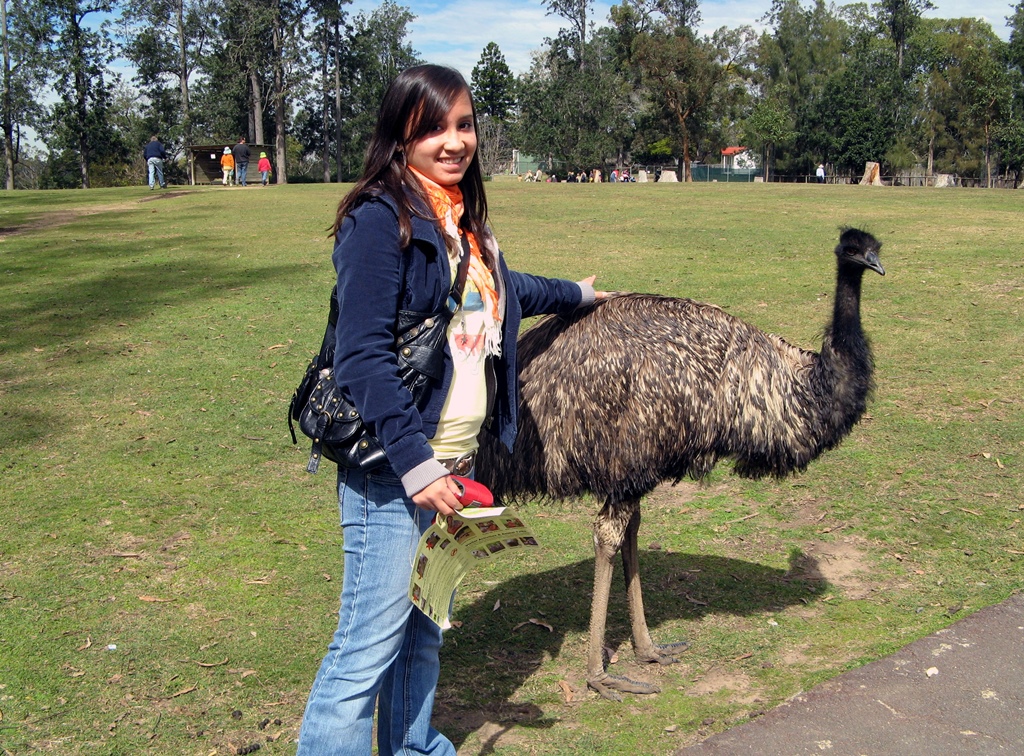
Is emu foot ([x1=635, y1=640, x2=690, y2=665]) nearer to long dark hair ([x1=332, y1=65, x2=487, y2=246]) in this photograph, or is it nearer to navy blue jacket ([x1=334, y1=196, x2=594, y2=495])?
navy blue jacket ([x1=334, y1=196, x2=594, y2=495])

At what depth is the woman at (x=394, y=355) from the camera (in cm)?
291

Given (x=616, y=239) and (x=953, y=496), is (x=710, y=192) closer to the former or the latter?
(x=616, y=239)

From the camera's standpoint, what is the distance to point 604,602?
15.1 feet

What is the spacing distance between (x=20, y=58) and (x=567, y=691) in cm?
6444

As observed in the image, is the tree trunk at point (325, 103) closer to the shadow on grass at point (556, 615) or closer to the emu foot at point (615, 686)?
the shadow on grass at point (556, 615)

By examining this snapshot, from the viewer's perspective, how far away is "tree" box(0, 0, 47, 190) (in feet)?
192

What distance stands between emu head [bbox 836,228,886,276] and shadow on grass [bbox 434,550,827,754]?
72.6 inches

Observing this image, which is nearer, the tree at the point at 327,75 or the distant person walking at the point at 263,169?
the distant person walking at the point at 263,169

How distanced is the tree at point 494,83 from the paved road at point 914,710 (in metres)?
80.7

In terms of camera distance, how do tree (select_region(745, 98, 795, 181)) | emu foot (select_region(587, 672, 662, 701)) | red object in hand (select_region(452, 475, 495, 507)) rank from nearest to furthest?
red object in hand (select_region(452, 475, 495, 507))
emu foot (select_region(587, 672, 662, 701))
tree (select_region(745, 98, 795, 181))

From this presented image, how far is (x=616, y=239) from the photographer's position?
627 inches

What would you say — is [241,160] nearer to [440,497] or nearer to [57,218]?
[57,218]

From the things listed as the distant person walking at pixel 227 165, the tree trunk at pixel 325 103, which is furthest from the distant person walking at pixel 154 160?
the tree trunk at pixel 325 103

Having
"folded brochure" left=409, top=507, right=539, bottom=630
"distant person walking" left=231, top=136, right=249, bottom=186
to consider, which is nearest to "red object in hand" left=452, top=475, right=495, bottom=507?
"folded brochure" left=409, top=507, right=539, bottom=630
